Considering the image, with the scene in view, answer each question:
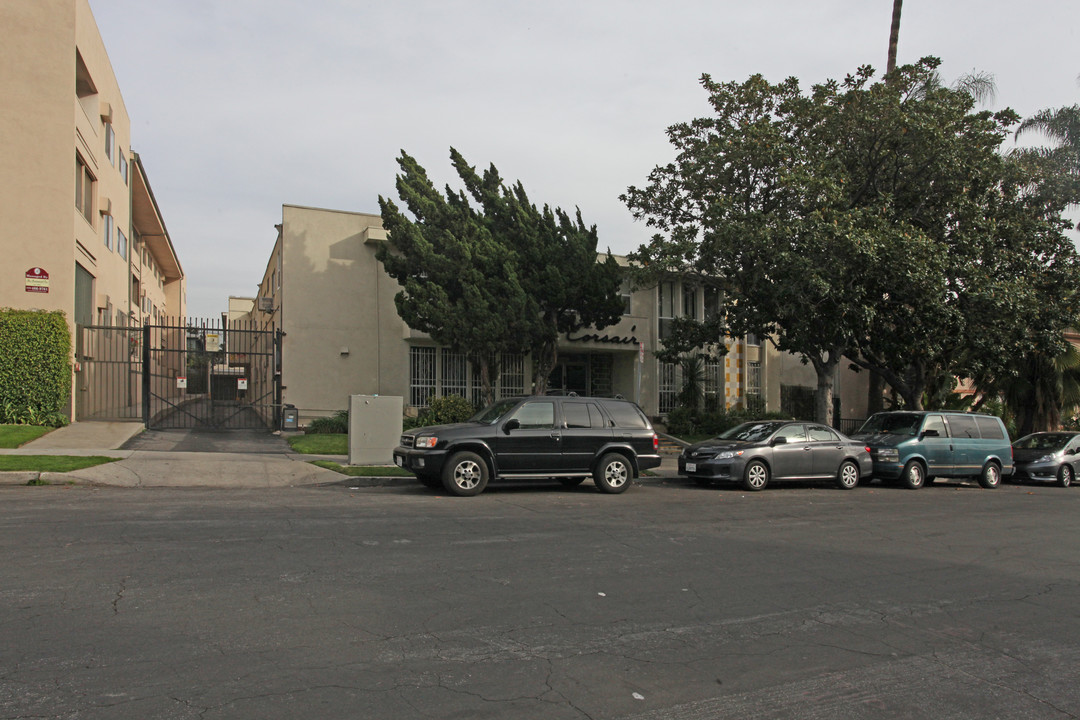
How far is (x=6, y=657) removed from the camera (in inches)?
179

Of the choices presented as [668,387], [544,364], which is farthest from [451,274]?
[668,387]

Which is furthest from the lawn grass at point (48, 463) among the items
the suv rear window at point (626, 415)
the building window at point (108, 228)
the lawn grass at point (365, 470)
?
the building window at point (108, 228)

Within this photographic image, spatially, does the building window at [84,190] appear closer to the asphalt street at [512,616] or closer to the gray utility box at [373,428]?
the gray utility box at [373,428]

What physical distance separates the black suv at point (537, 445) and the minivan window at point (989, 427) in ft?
30.1

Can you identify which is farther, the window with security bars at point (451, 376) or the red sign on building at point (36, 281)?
the window with security bars at point (451, 376)

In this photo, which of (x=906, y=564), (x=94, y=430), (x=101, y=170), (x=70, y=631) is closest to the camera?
(x=70, y=631)

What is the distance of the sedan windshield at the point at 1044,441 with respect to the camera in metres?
20.2

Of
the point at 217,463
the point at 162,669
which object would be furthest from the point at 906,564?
the point at 217,463

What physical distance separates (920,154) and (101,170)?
2188cm

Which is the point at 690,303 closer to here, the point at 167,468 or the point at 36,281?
the point at 167,468

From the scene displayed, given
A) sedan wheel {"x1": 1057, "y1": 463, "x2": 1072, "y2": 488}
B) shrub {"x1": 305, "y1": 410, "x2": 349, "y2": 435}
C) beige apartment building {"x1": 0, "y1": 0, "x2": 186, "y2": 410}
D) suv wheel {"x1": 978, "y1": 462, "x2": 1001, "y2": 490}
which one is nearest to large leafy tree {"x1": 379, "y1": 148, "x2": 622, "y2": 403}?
shrub {"x1": 305, "y1": 410, "x2": 349, "y2": 435}

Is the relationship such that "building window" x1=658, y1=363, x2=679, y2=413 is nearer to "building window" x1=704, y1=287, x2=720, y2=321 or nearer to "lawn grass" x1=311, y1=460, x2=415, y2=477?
"building window" x1=704, y1=287, x2=720, y2=321

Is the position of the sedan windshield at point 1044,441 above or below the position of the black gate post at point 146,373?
below

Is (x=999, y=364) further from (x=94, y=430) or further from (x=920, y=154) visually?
(x=94, y=430)
